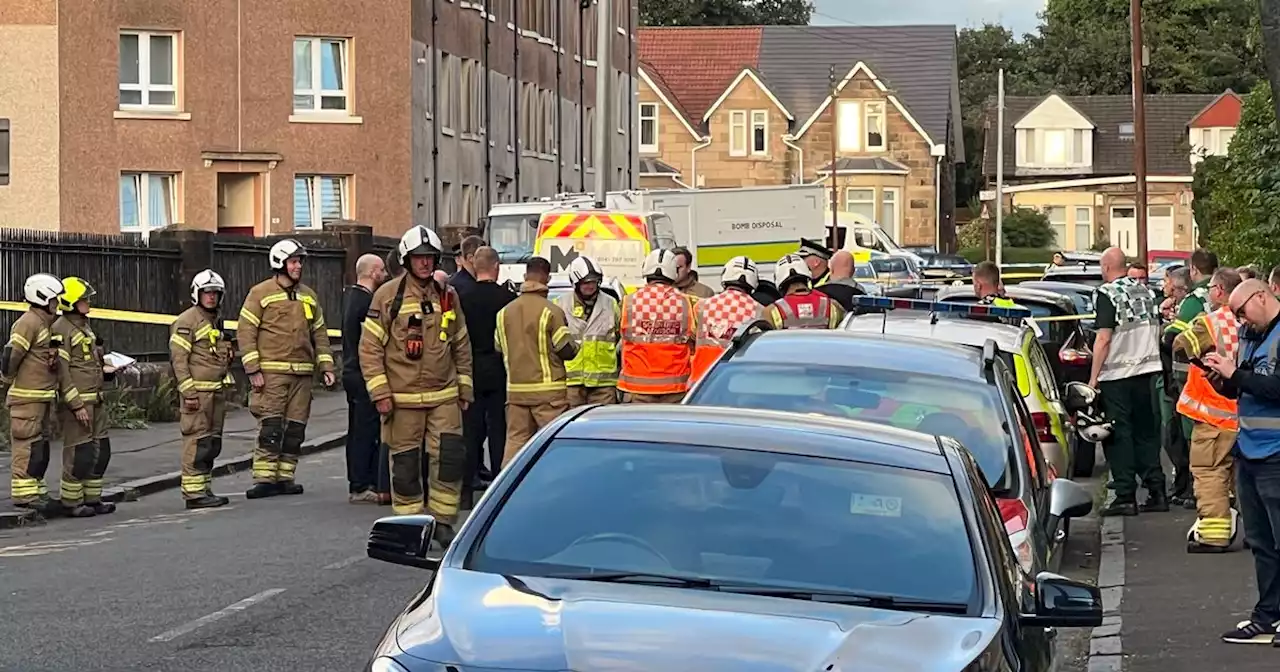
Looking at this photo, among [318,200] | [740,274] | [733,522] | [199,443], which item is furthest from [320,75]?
[733,522]

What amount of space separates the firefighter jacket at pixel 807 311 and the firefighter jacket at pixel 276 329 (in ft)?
12.2

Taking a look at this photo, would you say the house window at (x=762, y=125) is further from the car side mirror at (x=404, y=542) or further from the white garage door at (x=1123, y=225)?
the car side mirror at (x=404, y=542)

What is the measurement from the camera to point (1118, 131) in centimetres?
9106

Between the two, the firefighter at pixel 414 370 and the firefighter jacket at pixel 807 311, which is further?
the firefighter jacket at pixel 807 311

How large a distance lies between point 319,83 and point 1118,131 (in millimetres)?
54538

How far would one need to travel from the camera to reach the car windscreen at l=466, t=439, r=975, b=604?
5.82 m

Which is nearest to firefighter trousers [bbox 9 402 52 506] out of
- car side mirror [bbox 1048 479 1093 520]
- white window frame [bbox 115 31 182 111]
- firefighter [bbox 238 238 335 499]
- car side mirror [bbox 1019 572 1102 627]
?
firefighter [bbox 238 238 335 499]

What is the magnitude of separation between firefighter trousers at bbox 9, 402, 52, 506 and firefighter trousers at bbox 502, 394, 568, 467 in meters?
3.45

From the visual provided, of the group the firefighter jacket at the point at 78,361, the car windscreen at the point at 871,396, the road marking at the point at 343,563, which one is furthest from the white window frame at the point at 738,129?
the car windscreen at the point at 871,396

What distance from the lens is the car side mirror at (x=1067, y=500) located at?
8445mm

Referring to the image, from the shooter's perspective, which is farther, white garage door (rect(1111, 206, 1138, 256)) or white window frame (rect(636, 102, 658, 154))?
white garage door (rect(1111, 206, 1138, 256))

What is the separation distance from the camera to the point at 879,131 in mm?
83938

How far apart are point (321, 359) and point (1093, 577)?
21.7 feet

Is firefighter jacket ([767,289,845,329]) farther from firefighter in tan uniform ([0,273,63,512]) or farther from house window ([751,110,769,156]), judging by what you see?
house window ([751,110,769,156])
